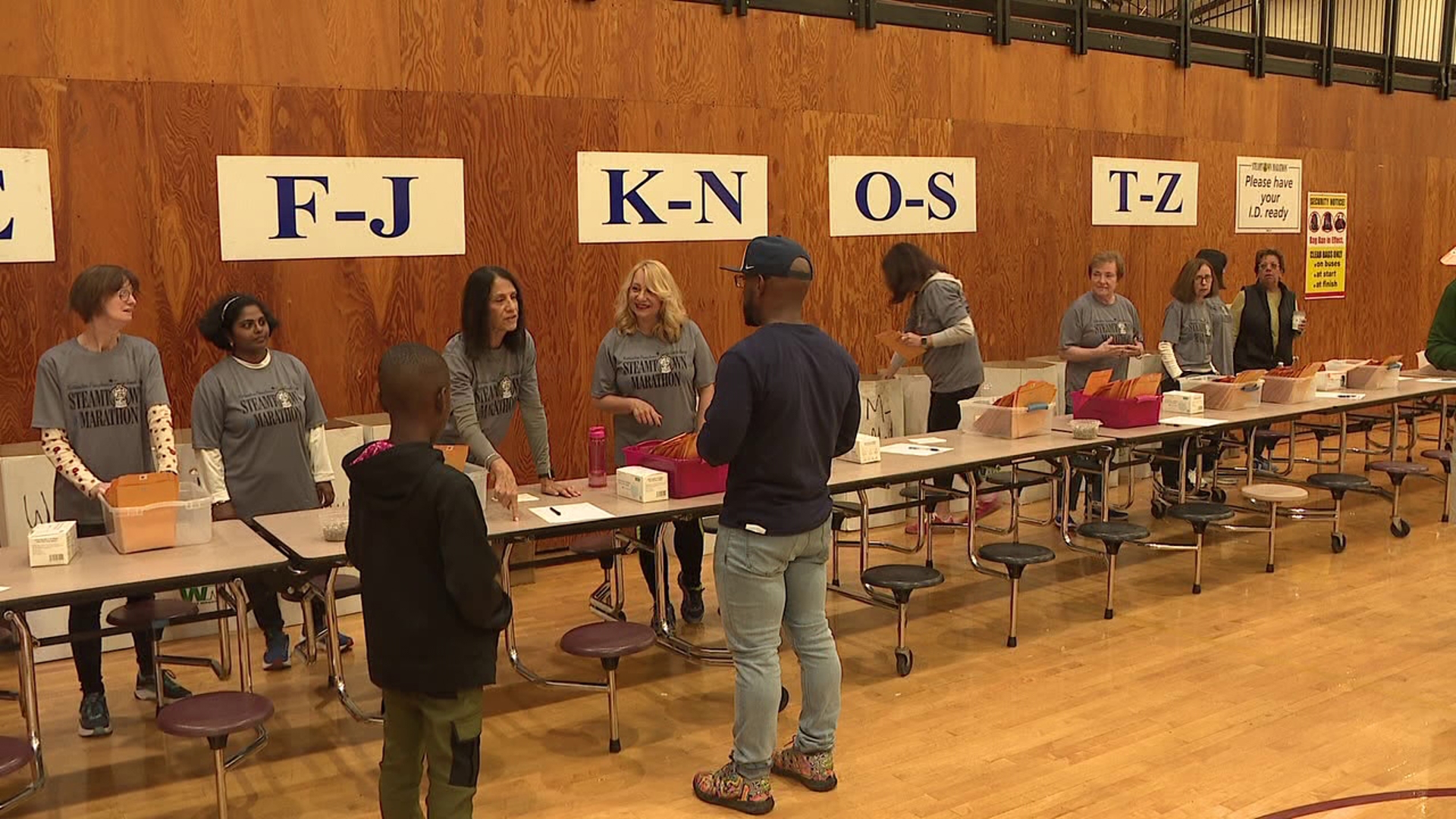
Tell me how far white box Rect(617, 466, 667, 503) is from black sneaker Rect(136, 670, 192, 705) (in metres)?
1.73

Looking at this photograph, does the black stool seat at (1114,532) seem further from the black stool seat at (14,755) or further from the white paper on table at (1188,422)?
the black stool seat at (14,755)

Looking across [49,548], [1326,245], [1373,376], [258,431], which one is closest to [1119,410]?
[1373,376]

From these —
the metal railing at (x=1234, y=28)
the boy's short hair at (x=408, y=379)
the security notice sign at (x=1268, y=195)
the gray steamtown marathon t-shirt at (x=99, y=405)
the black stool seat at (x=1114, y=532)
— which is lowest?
the black stool seat at (x=1114, y=532)

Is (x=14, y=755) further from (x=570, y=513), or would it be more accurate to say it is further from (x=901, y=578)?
(x=901, y=578)

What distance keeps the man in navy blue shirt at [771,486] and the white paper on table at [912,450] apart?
5.08ft

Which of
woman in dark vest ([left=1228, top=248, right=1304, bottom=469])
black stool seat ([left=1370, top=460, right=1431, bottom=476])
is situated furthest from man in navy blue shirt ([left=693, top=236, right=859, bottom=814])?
woman in dark vest ([left=1228, top=248, right=1304, bottom=469])

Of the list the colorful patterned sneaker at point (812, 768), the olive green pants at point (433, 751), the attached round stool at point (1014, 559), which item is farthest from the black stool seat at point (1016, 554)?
the olive green pants at point (433, 751)

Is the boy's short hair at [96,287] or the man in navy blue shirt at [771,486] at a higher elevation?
the boy's short hair at [96,287]

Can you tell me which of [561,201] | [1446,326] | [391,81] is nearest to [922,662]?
[1446,326]

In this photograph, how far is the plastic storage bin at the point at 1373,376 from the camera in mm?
6941

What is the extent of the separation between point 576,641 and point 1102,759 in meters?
1.65

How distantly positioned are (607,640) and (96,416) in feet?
6.06

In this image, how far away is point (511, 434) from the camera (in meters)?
6.07

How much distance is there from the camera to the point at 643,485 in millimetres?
4031
